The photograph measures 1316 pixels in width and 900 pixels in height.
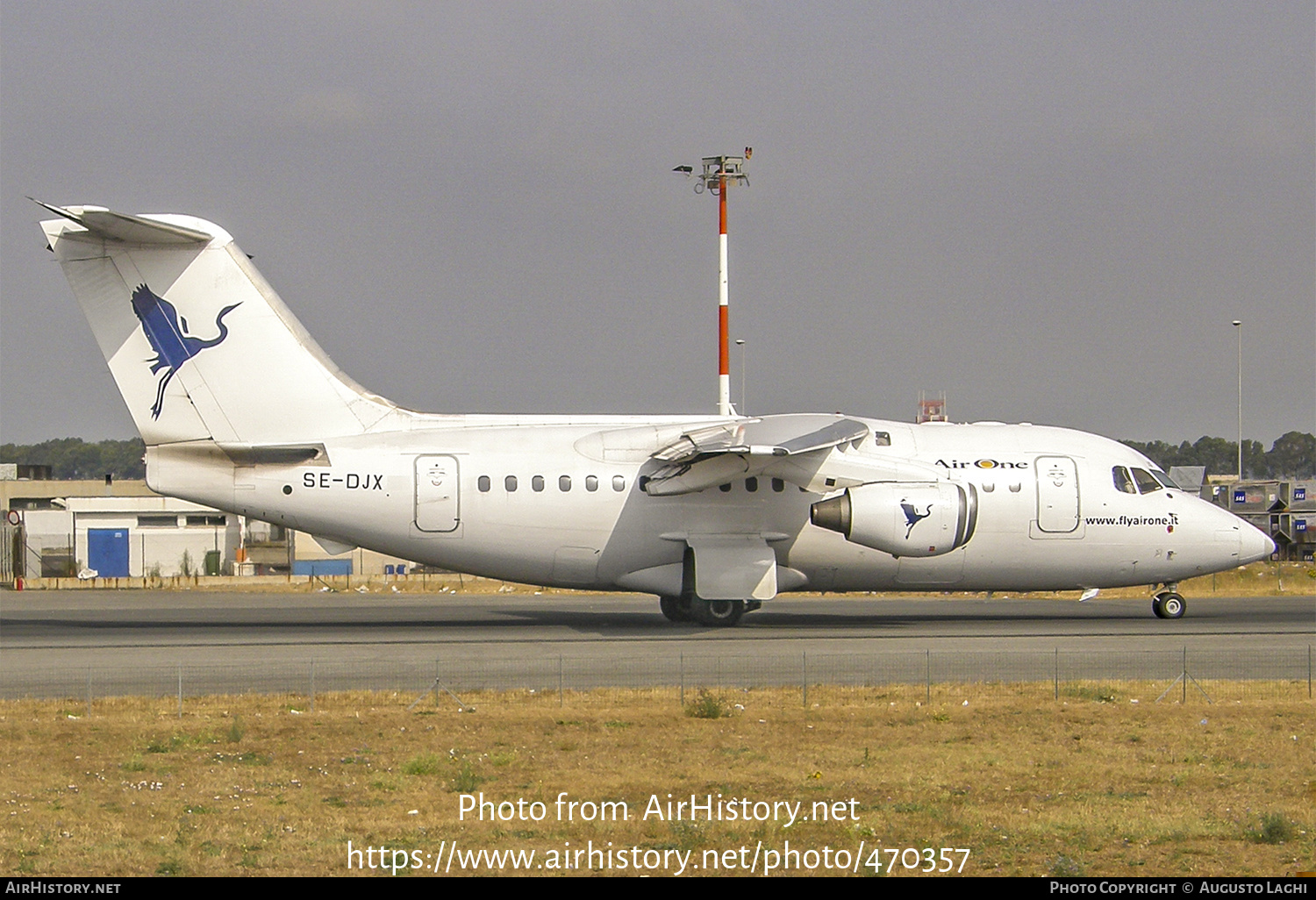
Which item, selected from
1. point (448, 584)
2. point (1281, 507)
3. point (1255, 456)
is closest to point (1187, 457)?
point (1255, 456)

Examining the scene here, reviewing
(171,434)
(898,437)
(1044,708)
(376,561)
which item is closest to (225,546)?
(376,561)

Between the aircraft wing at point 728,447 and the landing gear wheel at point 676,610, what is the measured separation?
8.85ft

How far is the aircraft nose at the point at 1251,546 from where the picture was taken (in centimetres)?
2831

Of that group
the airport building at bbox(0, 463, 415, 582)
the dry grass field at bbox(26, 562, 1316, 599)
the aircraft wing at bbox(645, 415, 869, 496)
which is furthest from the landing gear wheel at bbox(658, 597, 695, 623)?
the airport building at bbox(0, 463, 415, 582)

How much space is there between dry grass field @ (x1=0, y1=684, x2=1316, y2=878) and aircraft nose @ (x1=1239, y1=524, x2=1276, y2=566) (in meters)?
11.3

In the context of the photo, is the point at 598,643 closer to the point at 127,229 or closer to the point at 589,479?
the point at 589,479

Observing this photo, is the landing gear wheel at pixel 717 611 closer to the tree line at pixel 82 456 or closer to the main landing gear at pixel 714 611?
the main landing gear at pixel 714 611

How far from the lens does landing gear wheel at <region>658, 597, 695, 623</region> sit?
27.4 metres

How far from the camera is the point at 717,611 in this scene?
26969 mm

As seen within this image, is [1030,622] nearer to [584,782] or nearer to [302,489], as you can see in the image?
[302,489]

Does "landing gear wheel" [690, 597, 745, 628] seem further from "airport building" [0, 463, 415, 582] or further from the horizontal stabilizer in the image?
"airport building" [0, 463, 415, 582]

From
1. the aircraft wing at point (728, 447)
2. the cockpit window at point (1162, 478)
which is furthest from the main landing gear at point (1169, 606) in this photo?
the aircraft wing at point (728, 447)

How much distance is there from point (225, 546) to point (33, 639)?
105ft

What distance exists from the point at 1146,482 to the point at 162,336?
20.1 m
